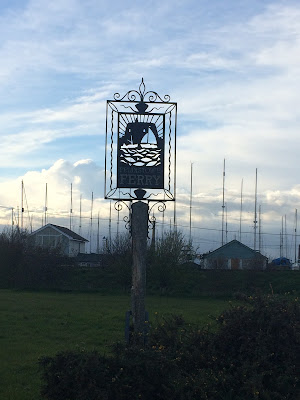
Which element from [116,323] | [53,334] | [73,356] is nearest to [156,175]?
[73,356]

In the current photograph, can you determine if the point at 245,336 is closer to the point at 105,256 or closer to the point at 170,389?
the point at 170,389

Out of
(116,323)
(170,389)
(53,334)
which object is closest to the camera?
(170,389)

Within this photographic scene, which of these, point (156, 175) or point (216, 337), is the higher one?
point (156, 175)

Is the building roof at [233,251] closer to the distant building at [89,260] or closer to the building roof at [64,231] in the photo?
the distant building at [89,260]

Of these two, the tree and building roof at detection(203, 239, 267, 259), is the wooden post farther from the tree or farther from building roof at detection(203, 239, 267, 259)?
building roof at detection(203, 239, 267, 259)

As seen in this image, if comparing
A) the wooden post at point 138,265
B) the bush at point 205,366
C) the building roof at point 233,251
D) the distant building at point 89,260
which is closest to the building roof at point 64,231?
the distant building at point 89,260

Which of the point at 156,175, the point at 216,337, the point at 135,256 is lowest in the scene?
the point at 216,337

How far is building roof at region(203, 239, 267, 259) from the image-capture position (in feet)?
217

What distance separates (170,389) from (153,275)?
4101 centimetres

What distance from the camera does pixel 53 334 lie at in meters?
16.7

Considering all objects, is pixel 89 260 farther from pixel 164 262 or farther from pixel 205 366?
pixel 205 366

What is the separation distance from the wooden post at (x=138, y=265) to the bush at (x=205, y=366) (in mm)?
1084

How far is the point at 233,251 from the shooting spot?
6669cm

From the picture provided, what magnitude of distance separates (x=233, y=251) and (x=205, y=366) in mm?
59786
